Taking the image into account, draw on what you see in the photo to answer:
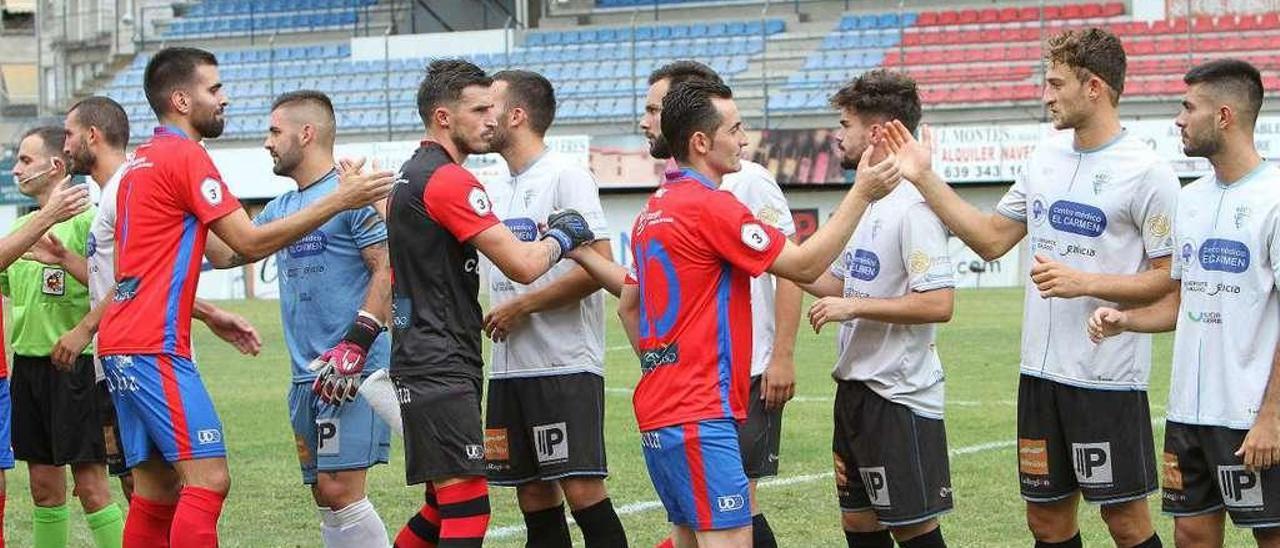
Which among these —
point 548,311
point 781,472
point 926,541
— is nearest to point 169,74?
point 548,311

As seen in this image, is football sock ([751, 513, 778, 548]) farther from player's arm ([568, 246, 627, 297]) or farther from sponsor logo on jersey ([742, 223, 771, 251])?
sponsor logo on jersey ([742, 223, 771, 251])

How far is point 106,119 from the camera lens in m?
8.09

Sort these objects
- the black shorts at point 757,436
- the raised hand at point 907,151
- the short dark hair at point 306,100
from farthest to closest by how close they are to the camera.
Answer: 1. the short dark hair at point 306,100
2. the black shorts at point 757,436
3. the raised hand at point 907,151

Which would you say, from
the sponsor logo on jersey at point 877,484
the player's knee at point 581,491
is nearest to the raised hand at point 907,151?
the sponsor logo on jersey at point 877,484

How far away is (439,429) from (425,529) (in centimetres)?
112

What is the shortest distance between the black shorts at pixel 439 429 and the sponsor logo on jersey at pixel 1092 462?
2.33 metres

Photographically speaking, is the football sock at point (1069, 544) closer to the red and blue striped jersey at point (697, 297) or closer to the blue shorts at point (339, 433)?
the red and blue striped jersey at point (697, 297)

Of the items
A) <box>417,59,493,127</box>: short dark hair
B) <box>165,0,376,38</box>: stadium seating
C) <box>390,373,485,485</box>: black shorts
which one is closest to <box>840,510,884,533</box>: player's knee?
<box>390,373,485,485</box>: black shorts

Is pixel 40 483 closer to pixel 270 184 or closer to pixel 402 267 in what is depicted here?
pixel 402 267

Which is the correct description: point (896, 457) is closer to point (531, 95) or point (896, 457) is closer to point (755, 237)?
point (755, 237)

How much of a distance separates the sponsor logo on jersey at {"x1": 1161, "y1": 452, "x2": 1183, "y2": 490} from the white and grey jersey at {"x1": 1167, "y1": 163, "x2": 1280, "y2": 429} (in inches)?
6.7

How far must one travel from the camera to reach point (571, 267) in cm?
737

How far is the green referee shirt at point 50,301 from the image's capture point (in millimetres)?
8500

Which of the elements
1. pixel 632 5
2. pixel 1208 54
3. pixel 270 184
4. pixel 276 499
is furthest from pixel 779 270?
pixel 632 5
